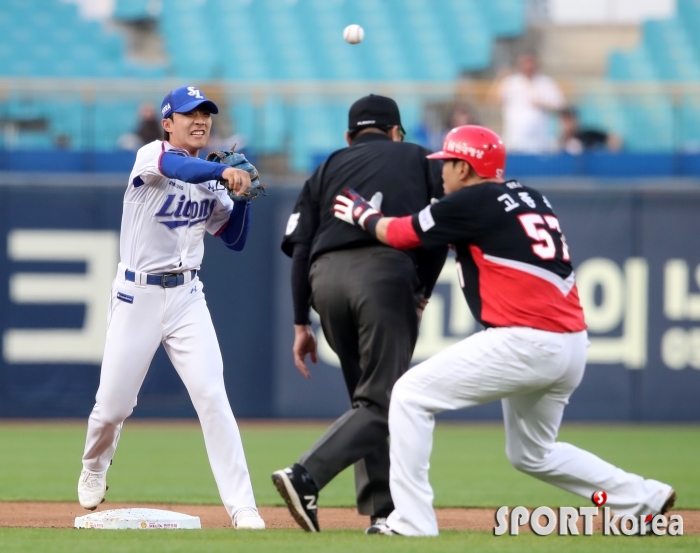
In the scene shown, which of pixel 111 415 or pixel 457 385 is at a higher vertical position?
pixel 457 385

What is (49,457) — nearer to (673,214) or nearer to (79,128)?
(79,128)

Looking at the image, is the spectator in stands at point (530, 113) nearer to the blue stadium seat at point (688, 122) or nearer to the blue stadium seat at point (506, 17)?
the blue stadium seat at point (688, 122)

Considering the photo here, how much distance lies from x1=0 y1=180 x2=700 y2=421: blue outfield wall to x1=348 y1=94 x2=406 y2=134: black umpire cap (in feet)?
19.7

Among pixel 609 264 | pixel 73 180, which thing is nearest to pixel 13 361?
pixel 73 180

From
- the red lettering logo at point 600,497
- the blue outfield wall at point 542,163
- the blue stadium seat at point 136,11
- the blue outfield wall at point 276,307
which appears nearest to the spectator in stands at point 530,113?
the blue outfield wall at point 542,163

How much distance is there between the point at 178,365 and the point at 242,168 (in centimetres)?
102

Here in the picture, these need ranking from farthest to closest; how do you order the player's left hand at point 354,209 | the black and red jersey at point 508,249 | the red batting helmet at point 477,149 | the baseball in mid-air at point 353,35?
the baseball in mid-air at point 353,35, the player's left hand at point 354,209, the red batting helmet at point 477,149, the black and red jersey at point 508,249

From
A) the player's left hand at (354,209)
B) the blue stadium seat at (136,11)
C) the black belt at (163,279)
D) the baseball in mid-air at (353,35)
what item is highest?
the blue stadium seat at (136,11)

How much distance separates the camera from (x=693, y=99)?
12547 millimetres

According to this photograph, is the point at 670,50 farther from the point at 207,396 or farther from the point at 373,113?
the point at 207,396

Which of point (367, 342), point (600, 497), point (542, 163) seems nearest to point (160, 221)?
point (367, 342)

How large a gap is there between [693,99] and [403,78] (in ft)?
14.2

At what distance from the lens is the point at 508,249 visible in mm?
5070

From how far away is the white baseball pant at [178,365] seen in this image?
547 centimetres
